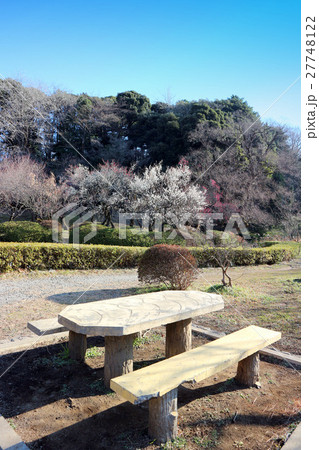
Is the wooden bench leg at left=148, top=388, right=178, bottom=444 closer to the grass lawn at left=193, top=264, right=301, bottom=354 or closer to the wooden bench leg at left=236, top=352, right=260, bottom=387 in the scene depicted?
the wooden bench leg at left=236, top=352, right=260, bottom=387

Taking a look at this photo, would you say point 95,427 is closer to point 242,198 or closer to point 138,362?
point 138,362

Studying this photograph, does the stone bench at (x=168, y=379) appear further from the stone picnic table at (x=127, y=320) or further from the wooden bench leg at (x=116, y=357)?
the wooden bench leg at (x=116, y=357)

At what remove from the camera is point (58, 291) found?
652 centimetres

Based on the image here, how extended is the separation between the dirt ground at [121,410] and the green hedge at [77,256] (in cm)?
497

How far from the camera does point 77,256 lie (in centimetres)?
871

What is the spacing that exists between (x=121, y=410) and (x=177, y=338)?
1030 millimetres

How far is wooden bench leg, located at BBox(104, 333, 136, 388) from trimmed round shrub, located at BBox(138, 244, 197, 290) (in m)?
3.25

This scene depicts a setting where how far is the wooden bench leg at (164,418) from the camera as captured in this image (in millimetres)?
1974

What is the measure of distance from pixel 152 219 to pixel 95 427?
11.6 m

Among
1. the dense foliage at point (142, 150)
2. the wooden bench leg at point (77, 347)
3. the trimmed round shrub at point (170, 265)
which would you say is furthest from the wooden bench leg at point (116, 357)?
the dense foliage at point (142, 150)

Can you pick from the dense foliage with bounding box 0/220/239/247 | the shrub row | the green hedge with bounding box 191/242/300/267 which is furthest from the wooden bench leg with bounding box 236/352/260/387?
the dense foliage with bounding box 0/220/239/247

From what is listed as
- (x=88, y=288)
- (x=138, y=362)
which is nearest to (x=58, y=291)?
(x=88, y=288)

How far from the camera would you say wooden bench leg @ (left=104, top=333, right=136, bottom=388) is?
2686 millimetres
